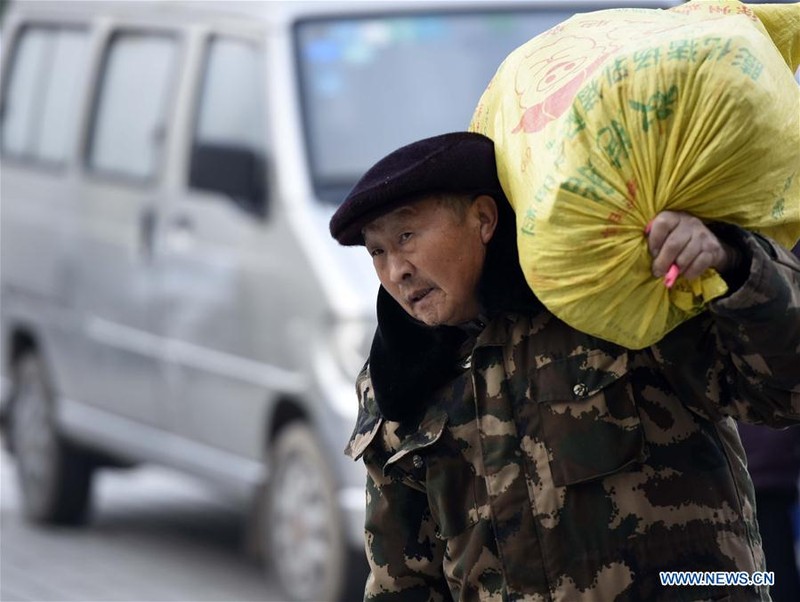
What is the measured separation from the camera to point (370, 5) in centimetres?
723

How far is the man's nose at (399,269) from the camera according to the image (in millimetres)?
2789

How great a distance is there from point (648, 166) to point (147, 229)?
206 inches

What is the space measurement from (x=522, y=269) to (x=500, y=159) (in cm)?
19

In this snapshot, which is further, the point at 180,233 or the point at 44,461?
the point at 44,461

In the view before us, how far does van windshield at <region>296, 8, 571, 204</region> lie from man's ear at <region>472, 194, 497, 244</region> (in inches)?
155

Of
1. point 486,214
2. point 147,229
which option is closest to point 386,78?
point 147,229

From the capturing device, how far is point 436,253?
2.78 m

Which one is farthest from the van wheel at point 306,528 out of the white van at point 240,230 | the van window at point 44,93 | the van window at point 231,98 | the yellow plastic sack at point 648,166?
the yellow plastic sack at point 648,166

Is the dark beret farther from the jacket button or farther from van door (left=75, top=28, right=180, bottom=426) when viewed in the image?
van door (left=75, top=28, right=180, bottom=426)

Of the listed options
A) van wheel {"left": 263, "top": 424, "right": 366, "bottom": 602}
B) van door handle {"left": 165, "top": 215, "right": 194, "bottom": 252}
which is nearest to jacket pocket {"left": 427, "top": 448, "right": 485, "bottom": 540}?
van wheel {"left": 263, "top": 424, "right": 366, "bottom": 602}

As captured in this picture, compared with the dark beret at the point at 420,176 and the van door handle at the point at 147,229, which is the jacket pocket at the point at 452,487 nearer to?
the dark beret at the point at 420,176

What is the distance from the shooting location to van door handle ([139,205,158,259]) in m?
7.55

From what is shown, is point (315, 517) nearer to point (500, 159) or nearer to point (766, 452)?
point (766, 452)

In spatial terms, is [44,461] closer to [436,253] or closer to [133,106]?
[133,106]
